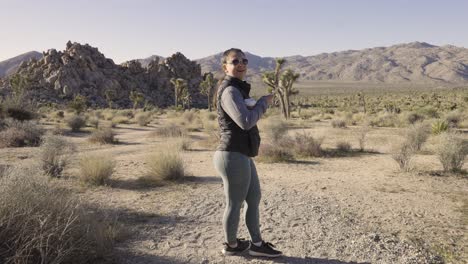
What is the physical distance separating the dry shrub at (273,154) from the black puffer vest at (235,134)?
7801 mm

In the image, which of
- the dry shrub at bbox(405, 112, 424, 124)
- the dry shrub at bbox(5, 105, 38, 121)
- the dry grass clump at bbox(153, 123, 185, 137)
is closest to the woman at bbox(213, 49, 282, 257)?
the dry grass clump at bbox(153, 123, 185, 137)

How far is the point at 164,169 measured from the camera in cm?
898

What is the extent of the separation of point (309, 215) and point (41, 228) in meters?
3.91

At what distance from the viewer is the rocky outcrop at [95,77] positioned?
215ft

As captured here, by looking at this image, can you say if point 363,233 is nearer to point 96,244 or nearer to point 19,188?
point 96,244

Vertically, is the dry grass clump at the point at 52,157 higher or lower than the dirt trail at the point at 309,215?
higher

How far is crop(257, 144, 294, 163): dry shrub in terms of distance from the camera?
11758mm

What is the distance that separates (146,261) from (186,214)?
1930 millimetres

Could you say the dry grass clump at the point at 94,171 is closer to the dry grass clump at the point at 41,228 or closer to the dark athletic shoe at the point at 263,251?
the dry grass clump at the point at 41,228

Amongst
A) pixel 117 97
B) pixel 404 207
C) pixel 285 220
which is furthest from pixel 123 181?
pixel 117 97

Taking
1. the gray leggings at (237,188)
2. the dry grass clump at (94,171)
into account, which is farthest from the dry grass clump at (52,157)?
the gray leggings at (237,188)

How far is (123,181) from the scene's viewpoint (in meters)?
9.01

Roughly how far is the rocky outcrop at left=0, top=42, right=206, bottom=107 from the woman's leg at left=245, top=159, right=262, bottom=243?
188ft

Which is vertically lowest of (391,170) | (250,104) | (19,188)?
(391,170)
